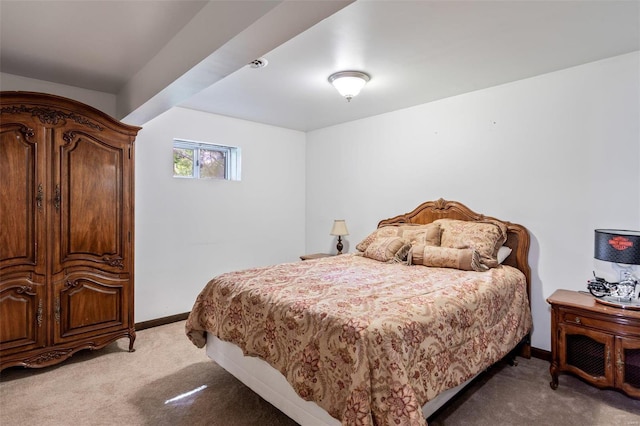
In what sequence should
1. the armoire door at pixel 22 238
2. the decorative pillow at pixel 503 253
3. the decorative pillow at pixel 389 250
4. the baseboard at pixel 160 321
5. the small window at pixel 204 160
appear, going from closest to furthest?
the armoire door at pixel 22 238 → the decorative pillow at pixel 503 253 → the decorative pillow at pixel 389 250 → the baseboard at pixel 160 321 → the small window at pixel 204 160

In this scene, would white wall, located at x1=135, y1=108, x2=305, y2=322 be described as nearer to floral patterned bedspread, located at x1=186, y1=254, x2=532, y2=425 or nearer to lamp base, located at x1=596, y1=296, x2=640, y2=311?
floral patterned bedspread, located at x1=186, y1=254, x2=532, y2=425

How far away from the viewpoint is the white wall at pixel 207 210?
3.63m

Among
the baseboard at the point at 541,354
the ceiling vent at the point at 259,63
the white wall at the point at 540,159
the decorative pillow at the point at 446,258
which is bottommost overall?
the baseboard at the point at 541,354

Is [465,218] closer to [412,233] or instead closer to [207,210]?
[412,233]

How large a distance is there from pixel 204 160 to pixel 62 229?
1.87 metres

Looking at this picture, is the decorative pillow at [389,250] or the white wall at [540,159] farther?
the decorative pillow at [389,250]

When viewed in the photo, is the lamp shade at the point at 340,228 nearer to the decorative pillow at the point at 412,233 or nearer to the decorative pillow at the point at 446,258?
the decorative pillow at the point at 412,233

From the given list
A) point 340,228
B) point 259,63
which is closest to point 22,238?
point 259,63

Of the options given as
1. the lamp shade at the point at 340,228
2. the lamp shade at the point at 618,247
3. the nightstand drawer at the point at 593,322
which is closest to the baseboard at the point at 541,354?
the nightstand drawer at the point at 593,322

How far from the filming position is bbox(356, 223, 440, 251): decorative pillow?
3182 mm

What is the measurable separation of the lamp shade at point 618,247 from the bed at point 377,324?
2.05ft

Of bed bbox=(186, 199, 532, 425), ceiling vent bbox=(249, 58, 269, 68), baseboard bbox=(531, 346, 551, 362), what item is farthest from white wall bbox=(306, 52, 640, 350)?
ceiling vent bbox=(249, 58, 269, 68)

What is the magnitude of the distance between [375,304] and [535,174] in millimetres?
2168

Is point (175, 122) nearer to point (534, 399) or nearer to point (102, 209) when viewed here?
point (102, 209)
